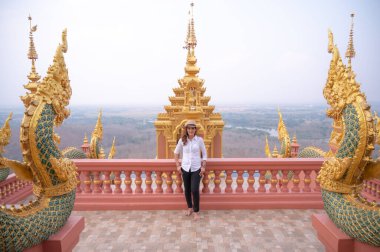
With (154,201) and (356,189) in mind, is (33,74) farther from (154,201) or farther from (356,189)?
(356,189)

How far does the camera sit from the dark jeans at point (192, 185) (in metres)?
4.67

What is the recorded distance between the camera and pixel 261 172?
17.2 ft

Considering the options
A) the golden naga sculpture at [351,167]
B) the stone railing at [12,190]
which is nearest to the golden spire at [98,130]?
the stone railing at [12,190]

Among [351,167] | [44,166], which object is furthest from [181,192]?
[351,167]

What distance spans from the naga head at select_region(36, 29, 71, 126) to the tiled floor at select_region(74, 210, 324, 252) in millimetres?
1976

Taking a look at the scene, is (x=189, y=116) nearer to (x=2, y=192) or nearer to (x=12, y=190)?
(x=12, y=190)

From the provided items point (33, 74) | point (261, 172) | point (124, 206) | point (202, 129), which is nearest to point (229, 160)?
point (261, 172)

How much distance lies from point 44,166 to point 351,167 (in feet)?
10.7

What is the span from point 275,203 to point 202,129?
19.1 feet

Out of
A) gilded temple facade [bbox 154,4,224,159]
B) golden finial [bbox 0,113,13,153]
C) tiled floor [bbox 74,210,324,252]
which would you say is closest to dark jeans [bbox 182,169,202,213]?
tiled floor [bbox 74,210,324,252]

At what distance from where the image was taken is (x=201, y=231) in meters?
4.37

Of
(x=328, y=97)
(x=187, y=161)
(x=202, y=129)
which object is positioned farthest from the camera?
(x=202, y=129)

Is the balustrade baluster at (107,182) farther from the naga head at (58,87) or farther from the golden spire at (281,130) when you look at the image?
the golden spire at (281,130)

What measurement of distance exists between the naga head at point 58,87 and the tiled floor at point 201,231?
6.48 feet
